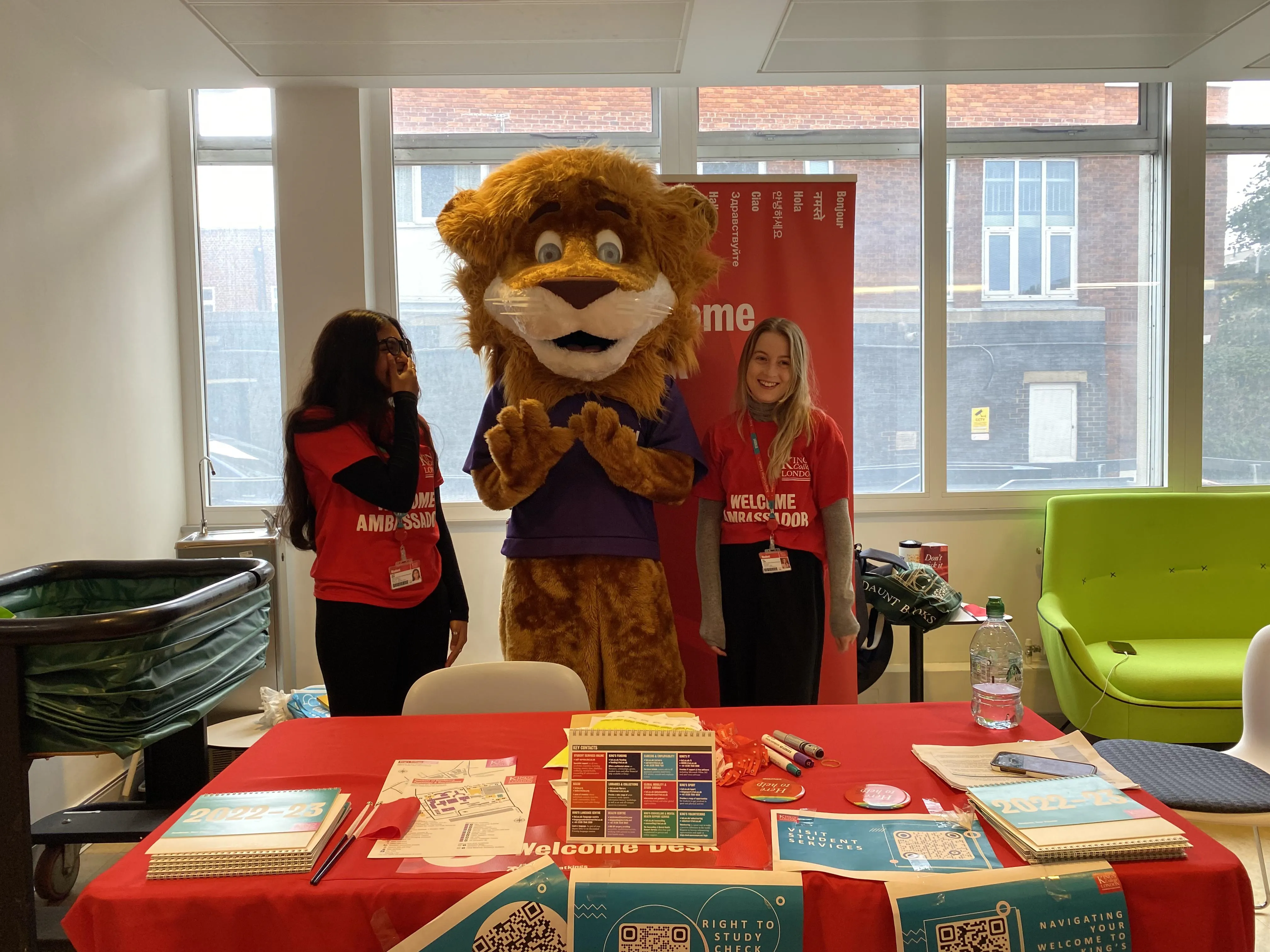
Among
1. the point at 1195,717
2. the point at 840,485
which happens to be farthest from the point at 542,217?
the point at 1195,717

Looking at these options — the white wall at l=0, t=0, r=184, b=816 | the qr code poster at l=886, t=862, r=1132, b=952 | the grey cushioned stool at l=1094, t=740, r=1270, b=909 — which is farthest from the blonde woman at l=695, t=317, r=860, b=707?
the white wall at l=0, t=0, r=184, b=816

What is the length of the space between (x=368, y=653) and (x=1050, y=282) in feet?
10.7

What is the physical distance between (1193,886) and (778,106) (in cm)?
346

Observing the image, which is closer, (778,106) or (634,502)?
(634,502)

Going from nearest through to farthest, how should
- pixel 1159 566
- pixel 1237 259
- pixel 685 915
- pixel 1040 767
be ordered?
pixel 685 915
pixel 1040 767
pixel 1159 566
pixel 1237 259

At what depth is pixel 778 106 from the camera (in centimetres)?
387

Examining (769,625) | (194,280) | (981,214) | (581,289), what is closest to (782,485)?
(769,625)

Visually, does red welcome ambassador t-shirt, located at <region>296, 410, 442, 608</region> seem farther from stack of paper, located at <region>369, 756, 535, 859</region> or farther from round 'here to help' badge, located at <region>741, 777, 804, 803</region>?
round 'here to help' badge, located at <region>741, 777, 804, 803</region>

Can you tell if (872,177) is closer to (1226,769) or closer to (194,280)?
(1226,769)

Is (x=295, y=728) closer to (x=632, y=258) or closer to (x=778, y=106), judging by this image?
(x=632, y=258)

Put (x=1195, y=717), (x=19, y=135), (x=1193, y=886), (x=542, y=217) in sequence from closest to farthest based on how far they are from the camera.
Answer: (x=1193, y=886), (x=542, y=217), (x=19, y=135), (x=1195, y=717)

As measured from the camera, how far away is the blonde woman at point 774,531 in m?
2.43

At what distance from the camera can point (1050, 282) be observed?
12.7 ft

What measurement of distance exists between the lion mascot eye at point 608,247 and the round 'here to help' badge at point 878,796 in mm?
1458
